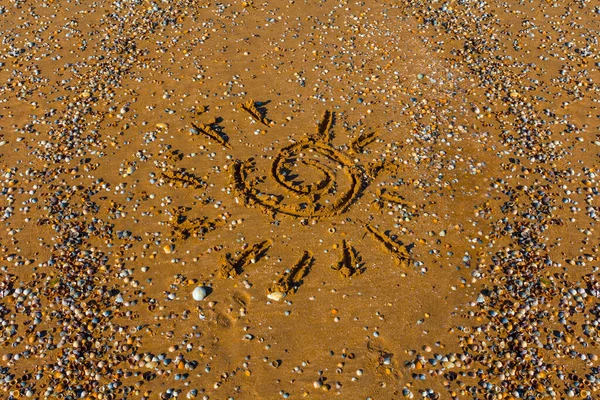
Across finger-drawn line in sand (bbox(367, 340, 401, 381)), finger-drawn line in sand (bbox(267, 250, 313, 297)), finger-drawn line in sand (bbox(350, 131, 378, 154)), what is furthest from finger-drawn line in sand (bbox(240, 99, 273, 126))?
finger-drawn line in sand (bbox(367, 340, 401, 381))

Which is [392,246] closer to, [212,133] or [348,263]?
[348,263]

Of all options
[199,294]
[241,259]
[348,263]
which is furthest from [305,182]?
[199,294]

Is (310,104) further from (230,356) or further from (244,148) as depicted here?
(230,356)

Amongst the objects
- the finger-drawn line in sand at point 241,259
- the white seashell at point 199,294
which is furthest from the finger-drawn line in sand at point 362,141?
the white seashell at point 199,294

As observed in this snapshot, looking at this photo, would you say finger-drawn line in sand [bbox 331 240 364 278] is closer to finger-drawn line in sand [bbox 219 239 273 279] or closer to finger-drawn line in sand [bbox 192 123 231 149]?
finger-drawn line in sand [bbox 219 239 273 279]

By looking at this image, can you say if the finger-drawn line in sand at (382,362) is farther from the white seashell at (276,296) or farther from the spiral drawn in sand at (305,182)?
the spiral drawn in sand at (305,182)
